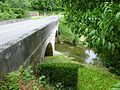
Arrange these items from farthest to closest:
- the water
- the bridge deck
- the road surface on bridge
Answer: the water → the road surface on bridge → the bridge deck

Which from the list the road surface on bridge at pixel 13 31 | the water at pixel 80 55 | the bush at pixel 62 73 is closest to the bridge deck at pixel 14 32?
the road surface on bridge at pixel 13 31

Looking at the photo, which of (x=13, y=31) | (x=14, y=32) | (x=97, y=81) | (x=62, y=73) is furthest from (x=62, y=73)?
(x=13, y=31)

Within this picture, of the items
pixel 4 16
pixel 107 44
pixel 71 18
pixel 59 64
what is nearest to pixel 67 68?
pixel 59 64

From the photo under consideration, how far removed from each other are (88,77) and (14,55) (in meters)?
2.94

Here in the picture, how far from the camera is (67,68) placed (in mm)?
17766

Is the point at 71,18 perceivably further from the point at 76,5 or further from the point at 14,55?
the point at 14,55

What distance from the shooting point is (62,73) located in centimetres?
1788

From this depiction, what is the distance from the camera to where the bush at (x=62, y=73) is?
17.7 m

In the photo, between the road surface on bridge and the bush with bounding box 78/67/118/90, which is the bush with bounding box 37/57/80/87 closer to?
the road surface on bridge

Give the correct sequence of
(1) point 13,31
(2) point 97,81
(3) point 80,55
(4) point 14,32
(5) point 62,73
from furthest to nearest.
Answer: (3) point 80,55
(1) point 13,31
(4) point 14,32
(5) point 62,73
(2) point 97,81

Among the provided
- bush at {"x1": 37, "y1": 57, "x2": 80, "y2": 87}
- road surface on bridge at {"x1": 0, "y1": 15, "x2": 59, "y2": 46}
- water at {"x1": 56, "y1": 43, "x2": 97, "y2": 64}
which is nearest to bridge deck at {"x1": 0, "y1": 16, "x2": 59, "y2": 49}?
road surface on bridge at {"x1": 0, "y1": 15, "x2": 59, "y2": 46}

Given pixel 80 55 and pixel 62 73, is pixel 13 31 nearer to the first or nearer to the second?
pixel 62 73

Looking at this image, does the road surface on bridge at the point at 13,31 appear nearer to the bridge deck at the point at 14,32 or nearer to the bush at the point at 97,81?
the bridge deck at the point at 14,32

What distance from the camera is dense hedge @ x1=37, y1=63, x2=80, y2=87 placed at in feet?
58.0
